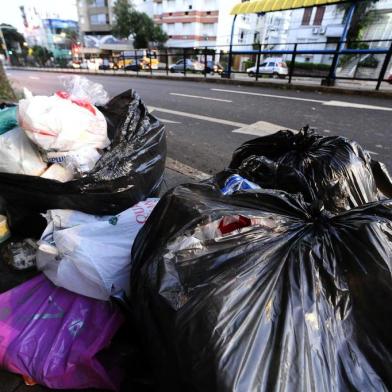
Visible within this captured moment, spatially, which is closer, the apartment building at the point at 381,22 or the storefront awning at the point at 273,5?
the storefront awning at the point at 273,5

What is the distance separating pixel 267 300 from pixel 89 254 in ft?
1.96

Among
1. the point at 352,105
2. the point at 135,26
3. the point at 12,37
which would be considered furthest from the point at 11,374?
the point at 12,37

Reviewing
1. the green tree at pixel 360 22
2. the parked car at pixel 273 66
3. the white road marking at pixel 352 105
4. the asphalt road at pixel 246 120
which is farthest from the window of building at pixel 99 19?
the white road marking at pixel 352 105

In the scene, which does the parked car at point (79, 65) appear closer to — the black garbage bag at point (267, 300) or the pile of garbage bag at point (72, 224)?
the pile of garbage bag at point (72, 224)

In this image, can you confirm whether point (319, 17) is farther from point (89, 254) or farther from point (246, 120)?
point (89, 254)

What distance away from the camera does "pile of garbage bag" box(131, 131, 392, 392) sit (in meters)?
0.55

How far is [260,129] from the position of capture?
3672 millimetres

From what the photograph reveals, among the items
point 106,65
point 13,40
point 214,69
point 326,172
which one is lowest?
point 106,65

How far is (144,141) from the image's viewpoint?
1.41 metres

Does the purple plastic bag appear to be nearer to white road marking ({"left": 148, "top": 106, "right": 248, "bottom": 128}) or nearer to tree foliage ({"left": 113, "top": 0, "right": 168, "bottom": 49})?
white road marking ({"left": 148, "top": 106, "right": 248, "bottom": 128})

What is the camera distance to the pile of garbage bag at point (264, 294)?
1.81 feet

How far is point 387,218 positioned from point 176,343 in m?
0.60

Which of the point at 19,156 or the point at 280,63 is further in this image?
the point at 280,63

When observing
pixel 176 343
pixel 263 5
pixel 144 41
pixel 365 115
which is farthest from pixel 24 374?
pixel 144 41
